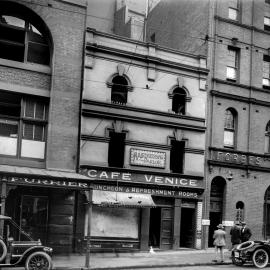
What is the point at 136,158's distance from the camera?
2477 cm

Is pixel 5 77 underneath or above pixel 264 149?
above

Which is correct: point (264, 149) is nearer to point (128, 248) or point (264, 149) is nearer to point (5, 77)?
point (128, 248)

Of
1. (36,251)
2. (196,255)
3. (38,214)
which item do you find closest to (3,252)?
(36,251)

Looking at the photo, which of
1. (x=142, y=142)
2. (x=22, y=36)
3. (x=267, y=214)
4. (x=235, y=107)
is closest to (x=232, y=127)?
(x=235, y=107)

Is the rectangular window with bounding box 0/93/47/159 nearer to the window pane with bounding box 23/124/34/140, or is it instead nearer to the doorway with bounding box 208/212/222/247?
the window pane with bounding box 23/124/34/140

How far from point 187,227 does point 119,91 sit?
800 cm

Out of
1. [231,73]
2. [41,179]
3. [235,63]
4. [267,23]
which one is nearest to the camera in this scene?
[41,179]

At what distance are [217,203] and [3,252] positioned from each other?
14.1 meters

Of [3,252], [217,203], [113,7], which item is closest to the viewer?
[3,252]

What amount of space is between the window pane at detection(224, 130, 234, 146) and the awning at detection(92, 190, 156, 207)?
20.1 feet

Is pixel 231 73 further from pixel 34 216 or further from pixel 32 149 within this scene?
pixel 34 216

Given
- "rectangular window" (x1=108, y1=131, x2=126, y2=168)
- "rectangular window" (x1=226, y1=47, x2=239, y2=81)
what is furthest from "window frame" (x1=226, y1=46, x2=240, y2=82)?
"rectangular window" (x1=108, y1=131, x2=126, y2=168)

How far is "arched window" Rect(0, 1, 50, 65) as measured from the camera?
899 inches

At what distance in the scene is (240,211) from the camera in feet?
91.0
